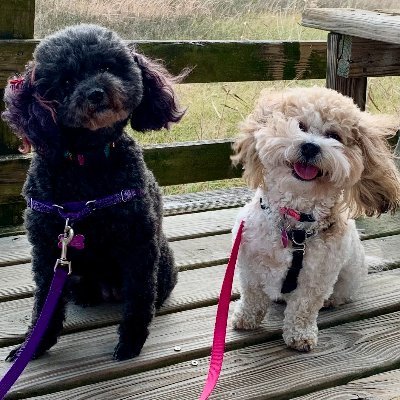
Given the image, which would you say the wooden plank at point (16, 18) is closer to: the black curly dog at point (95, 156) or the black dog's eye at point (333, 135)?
the black curly dog at point (95, 156)

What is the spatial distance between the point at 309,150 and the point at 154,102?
0.56m

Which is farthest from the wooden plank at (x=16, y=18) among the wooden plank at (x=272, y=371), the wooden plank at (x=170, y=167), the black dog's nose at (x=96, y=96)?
the wooden plank at (x=272, y=371)

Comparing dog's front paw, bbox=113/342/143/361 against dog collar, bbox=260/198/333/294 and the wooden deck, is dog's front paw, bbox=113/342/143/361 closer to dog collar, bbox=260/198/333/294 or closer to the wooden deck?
the wooden deck

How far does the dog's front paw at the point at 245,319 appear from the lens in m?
2.29

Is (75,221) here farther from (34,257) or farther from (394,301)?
(394,301)

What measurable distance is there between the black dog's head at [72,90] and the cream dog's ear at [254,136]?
372mm

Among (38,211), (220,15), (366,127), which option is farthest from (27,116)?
(220,15)

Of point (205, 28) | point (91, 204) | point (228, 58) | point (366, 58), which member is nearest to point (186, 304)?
point (91, 204)

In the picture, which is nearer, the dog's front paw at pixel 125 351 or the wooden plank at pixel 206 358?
the wooden plank at pixel 206 358

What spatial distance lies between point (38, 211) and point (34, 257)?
17 cm

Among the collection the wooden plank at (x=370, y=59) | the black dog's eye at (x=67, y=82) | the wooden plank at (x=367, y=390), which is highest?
the black dog's eye at (x=67, y=82)

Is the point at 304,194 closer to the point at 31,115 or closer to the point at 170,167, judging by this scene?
the point at 31,115

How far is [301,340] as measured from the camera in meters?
2.19

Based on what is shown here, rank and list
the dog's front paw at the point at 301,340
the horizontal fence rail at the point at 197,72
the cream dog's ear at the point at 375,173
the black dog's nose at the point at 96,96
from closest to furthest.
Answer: the black dog's nose at the point at 96,96, the cream dog's ear at the point at 375,173, the dog's front paw at the point at 301,340, the horizontal fence rail at the point at 197,72
